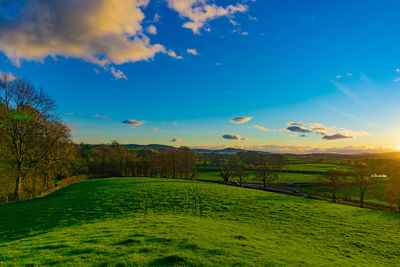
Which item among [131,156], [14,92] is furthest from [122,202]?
[131,156]

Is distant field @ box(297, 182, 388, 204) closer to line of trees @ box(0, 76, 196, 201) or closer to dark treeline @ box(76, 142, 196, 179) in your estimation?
dark treeline @ box(76, 142, 196, 179)

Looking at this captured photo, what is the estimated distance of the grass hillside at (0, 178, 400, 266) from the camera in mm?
8336

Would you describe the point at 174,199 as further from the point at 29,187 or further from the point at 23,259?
the point at 29,187

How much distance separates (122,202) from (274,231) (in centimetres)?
1876

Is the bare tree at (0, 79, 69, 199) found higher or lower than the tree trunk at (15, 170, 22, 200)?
higher

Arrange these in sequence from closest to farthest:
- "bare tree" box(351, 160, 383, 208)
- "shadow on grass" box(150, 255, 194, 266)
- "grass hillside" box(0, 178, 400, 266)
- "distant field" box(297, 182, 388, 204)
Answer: "shadow on grass" box(150, 255, 194, 266) → "grass hillside" box(0, 178, 400, 266) → "bare tree" box(351, 160, 383, 208) → "distant field" box(297, 182, 388, 204)

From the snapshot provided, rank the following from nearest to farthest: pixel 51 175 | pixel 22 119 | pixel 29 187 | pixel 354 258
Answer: pixel 354 258 → pixel 22 119 → pixel 29 187 → pixel 51 175

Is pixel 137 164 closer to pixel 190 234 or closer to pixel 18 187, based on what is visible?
pixel 18 187

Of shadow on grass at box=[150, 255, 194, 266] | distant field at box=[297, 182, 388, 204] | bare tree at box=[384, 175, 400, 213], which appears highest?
shadow on grass at box=[150, 255, 194, 266]

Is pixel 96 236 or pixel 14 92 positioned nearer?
pixel 96 236

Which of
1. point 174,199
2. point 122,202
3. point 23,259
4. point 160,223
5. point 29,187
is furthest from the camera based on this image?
point 29,187

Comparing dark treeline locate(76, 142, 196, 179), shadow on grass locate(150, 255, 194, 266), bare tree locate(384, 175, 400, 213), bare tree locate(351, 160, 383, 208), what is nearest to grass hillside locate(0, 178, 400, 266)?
shadow on grass locate(150, 255, 194, 266)

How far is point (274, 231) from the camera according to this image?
1497 cm

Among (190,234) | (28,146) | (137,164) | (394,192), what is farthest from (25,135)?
(394,192)
